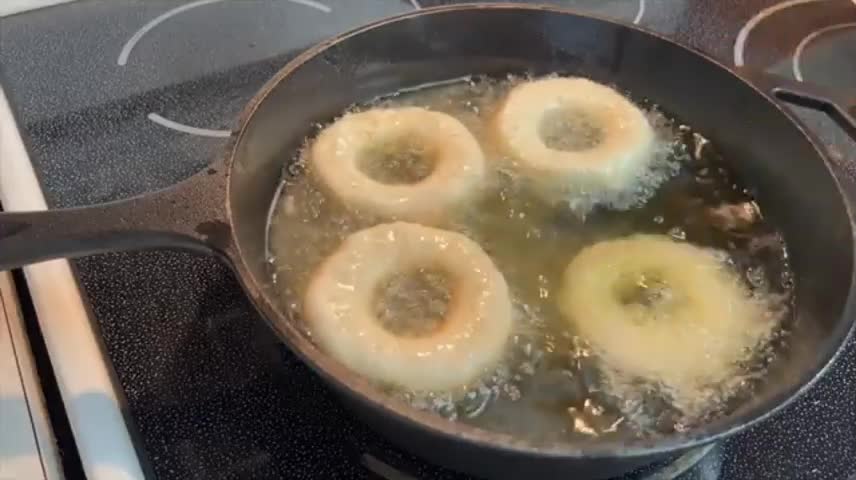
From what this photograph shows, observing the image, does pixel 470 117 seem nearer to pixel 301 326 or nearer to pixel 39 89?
pixel 301 326

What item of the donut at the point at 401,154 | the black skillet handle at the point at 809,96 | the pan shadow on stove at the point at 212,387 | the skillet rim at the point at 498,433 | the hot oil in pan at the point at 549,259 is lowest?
the pan shadow on stove at the point at 212,387

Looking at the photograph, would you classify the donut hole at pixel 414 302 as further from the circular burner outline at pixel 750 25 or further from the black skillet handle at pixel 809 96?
the circular burner outline at pixel 750 25

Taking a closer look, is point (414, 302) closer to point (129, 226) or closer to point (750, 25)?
point (129, 226)

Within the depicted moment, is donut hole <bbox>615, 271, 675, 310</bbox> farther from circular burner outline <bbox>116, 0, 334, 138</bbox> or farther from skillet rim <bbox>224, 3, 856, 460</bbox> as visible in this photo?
circular burner outline <bbox>116, 0, 334, 138</bbox>

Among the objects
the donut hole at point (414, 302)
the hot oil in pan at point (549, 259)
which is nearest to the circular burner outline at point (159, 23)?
the hot oil in pan at point (549, 259)

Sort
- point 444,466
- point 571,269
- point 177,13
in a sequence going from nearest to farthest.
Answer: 1. point 444,466
2. point 571,269
3. point 177,13

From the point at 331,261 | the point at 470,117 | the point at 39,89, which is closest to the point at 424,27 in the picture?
the point at 470,117

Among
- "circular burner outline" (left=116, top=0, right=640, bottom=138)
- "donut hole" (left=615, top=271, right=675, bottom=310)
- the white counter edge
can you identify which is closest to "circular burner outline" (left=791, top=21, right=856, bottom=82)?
"circular burner outline" (left=116, top=0, right=640, bottom=138)
